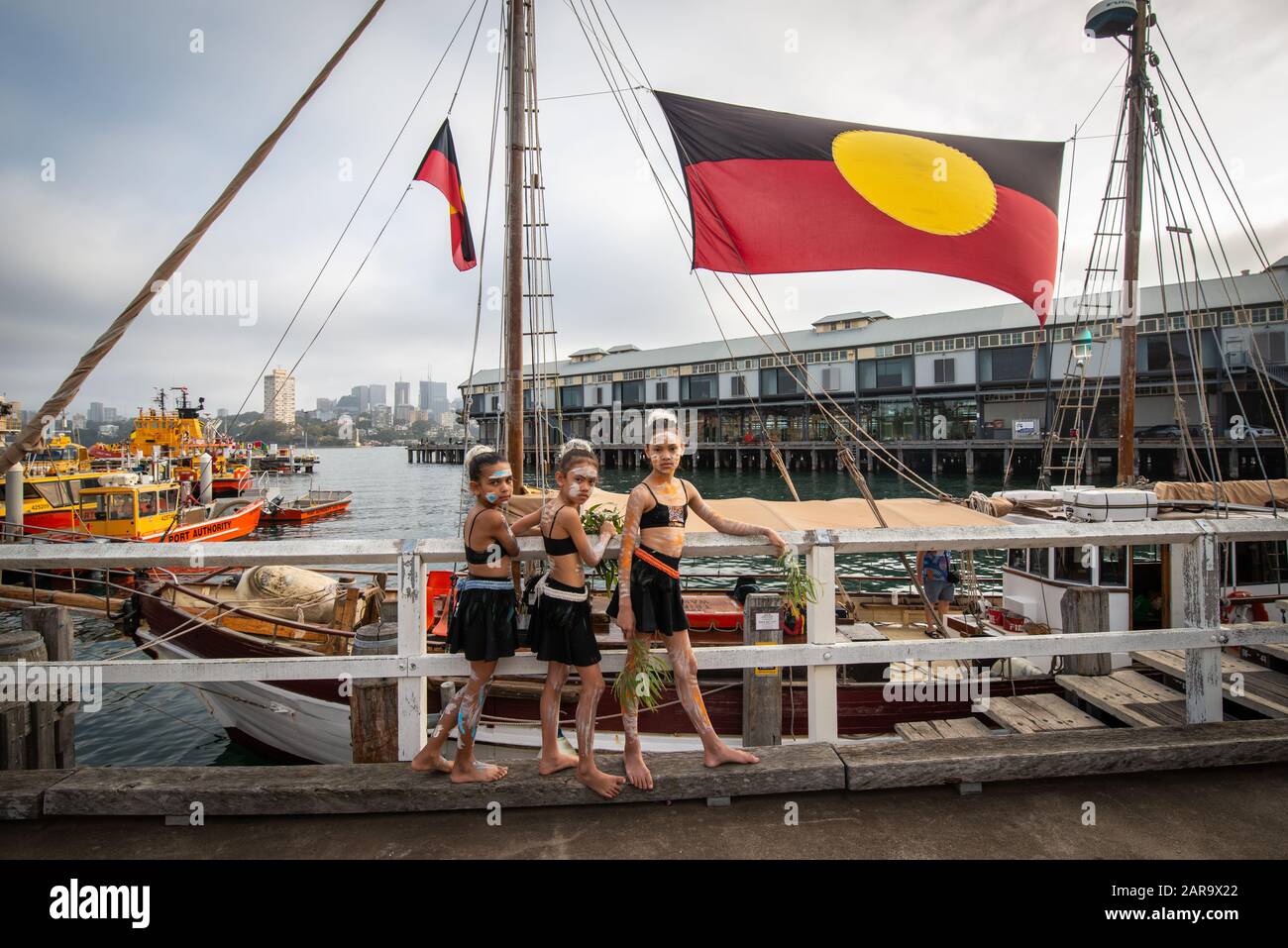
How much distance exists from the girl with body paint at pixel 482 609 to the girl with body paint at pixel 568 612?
0.63 ft

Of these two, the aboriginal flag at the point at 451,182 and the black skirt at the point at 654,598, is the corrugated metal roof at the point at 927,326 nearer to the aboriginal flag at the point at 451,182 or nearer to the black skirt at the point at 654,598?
the aboriginal flag at the point at 451,182

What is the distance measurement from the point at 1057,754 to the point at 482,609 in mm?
3197

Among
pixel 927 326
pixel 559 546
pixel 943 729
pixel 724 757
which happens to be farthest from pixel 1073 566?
pixel 927 326

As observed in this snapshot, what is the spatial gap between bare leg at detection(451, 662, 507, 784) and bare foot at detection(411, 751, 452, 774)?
0.18ft

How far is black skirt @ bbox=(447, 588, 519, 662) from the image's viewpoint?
351cm

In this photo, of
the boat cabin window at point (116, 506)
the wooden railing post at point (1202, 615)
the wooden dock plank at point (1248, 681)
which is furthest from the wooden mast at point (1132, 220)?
the boat cabin window at point (116, 506)

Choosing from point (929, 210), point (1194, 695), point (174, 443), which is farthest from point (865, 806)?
point (174, 443)

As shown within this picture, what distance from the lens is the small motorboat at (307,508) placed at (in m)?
40.6

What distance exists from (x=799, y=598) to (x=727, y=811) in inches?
46.5

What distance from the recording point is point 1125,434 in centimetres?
1357

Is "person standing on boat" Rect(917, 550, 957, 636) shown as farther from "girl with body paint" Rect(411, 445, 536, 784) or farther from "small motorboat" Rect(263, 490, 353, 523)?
"small motorboat" Rect(263, 490, 353, 523)

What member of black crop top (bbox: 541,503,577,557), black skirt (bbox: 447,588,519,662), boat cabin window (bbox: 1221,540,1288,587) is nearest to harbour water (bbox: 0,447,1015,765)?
black skirt (bbox: 447,588,519,662)

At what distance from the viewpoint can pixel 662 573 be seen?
3.67m
